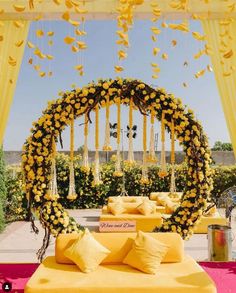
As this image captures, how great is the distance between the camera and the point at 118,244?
472 cm

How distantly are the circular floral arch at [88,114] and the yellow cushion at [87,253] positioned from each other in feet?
1.55

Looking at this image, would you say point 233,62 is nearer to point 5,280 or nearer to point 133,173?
point 5,280

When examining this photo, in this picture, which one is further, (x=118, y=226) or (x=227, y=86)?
(x=118, y=226)

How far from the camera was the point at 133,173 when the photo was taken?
13422mm

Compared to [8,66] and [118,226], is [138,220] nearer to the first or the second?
[118,226]

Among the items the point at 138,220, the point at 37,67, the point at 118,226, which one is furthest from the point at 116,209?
the point at 37,67

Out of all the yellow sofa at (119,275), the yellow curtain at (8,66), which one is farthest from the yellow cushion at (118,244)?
the yellow curtain at (8,66)

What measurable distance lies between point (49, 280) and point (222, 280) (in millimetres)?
1984

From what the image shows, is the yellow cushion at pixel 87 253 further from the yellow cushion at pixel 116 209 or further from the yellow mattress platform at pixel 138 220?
the yellow cushion at pixel 116 209

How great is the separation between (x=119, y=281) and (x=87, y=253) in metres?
0.57

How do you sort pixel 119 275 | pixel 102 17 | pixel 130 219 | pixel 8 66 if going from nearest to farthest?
pixel 119 275 → pixel 8 66 → pixel 102 17 → pixel 130 219

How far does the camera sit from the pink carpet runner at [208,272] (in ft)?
14.6

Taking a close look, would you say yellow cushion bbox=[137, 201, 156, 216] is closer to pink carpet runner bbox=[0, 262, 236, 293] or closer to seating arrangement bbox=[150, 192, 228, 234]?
seating arrangement bbox=[150, 192, 228, 234]

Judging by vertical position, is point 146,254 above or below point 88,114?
below
